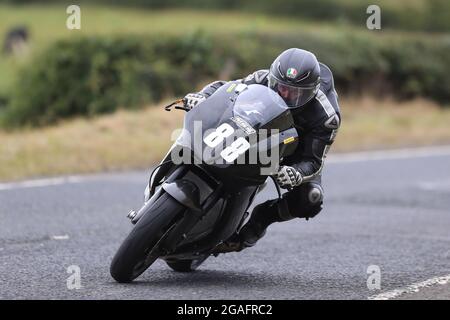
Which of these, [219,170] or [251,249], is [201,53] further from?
[219,170]

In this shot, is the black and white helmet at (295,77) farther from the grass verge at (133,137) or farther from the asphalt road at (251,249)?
the grass verge at (133,137)

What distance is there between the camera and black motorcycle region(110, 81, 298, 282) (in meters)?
6.07

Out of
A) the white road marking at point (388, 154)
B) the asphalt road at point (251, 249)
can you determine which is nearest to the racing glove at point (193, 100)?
the asphalt road at point (251, 249)

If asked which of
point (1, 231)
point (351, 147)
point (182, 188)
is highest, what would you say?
point (182, 188)

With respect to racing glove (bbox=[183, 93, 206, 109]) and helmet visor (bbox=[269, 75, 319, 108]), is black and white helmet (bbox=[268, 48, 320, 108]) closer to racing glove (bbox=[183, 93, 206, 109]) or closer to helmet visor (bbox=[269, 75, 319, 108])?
helmet visor (bbox=[269, 75, 319, 108])

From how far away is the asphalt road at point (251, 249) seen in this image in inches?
251

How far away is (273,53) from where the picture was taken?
2200cm

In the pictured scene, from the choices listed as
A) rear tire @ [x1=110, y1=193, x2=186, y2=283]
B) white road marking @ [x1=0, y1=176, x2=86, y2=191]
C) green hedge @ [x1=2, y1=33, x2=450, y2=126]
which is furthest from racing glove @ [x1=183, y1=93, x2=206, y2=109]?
green hedge @ [x1=2, y1=33, x2=450, y2=126]

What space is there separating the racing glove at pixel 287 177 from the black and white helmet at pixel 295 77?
0.49 m

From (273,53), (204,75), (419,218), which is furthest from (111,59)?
(419,218)

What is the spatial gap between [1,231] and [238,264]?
2.13 m

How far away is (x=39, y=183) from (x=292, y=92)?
5564mm
